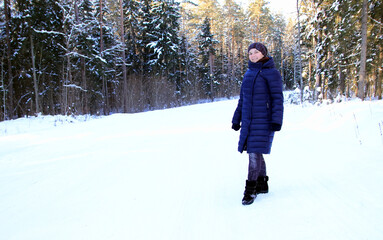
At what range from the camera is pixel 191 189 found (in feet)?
9.96

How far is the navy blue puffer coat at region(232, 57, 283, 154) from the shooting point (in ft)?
8.16

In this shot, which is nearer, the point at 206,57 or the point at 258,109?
the point at 258,109

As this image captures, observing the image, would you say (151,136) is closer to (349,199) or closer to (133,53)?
(349,199)

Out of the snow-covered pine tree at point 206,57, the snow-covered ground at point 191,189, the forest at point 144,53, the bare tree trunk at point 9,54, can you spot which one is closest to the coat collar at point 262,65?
the snow-covered ground at point 191,189

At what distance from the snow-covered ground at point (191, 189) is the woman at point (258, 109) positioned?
0.48 meters

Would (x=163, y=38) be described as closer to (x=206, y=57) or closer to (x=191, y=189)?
(x=206, y=57)

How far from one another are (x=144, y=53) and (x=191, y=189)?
982 inches

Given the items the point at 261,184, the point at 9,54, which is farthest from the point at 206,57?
the point at 261,184

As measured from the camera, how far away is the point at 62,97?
46.9 feet

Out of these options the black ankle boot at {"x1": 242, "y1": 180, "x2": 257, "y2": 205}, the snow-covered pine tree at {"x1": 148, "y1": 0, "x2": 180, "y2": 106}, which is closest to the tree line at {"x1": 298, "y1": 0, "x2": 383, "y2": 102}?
the black ankle boot at {"x1": 242, "y1": 180, "x2": 257, "y2": 205}

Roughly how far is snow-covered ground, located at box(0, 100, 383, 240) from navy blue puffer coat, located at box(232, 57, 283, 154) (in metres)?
0.74

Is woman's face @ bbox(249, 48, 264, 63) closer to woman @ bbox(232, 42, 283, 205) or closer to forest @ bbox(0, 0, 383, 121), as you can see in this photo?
woman @ bbox(232, 42, 283, 205)

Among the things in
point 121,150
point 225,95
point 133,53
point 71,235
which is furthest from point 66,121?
point 225,95

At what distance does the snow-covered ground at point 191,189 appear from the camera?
6.95 ft
